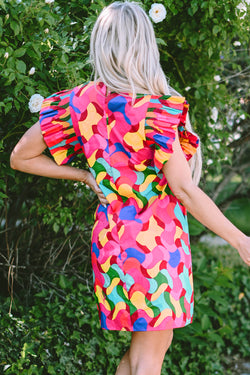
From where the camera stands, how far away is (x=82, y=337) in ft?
10.3

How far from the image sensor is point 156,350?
1.99 m

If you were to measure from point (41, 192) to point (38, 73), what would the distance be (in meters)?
0.86

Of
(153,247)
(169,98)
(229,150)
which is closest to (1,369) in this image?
(153,247)

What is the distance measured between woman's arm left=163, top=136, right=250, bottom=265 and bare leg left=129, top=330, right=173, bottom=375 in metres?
0.44

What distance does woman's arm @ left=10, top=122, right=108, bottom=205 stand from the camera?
2070mm

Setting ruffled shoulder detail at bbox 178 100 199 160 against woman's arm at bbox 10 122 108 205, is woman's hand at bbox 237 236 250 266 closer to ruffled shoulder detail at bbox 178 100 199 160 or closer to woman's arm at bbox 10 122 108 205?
ruffled shoulder detail at bbox 178 100 199 160

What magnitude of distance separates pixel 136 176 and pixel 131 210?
0.42ft

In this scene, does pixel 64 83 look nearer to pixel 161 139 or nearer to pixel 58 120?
pixel 58 120

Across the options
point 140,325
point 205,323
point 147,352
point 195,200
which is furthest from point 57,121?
point 205,323

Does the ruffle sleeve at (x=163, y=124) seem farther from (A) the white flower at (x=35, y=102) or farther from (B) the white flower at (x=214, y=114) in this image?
(B) the white flower at (x=214, y=114)

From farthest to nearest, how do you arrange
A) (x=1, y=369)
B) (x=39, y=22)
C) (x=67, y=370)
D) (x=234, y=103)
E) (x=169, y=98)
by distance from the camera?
(x=234, y=103)
(x=67, y=370)
(x=1, y=369)
(x=39, y=22)
(x=169, y=98)

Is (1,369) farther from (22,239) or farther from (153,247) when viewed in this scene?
(153,247)

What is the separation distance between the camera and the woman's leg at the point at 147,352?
1.98 metres

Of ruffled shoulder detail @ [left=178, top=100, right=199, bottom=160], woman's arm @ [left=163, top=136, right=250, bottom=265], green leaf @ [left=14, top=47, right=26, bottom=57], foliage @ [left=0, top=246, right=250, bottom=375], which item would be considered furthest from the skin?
foliage @ [left=0, top=246, right=250, bottom=375]
